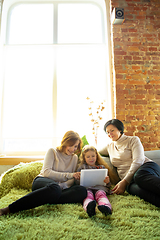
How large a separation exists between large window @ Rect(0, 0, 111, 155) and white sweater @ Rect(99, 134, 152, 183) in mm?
1243

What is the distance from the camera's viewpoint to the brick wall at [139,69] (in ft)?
9.37

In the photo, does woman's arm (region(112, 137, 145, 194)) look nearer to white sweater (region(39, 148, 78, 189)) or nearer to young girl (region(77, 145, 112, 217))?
young girl (region(77, 145, 112, 217))

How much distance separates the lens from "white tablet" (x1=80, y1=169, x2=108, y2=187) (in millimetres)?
1479

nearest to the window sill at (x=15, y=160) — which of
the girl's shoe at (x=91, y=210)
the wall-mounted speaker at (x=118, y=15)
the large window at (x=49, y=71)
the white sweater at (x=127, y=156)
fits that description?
the large window at (x=49, y=71)

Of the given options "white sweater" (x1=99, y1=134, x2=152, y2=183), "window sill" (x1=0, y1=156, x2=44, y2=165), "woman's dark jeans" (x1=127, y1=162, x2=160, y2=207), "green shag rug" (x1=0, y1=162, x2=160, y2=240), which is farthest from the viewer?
"window sill" (x1=0, y1=156, x2=44, y2=165)

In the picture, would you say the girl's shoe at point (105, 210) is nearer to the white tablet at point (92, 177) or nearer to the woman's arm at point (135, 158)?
the white tablet at point (92, 177)

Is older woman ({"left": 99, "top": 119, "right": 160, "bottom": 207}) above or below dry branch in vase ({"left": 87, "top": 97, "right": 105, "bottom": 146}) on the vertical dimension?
below

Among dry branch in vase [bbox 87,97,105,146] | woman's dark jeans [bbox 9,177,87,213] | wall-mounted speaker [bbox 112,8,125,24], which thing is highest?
wall-mounted speaker [bbox 112,8,125,24]

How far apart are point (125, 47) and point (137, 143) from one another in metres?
1.88

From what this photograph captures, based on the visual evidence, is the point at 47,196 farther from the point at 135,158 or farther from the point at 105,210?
the point at 135,158

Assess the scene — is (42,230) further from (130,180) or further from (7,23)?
(7,23)

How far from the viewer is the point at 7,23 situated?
3.57 metres

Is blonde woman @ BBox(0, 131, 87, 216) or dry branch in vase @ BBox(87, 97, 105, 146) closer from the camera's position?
blonde woman @ BBox(0, 131, 87, 216)

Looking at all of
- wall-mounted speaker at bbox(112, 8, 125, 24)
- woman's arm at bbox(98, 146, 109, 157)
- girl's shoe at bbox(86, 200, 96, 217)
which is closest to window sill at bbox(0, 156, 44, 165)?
woman's arm at bbox(98, 146, 109, 157)
